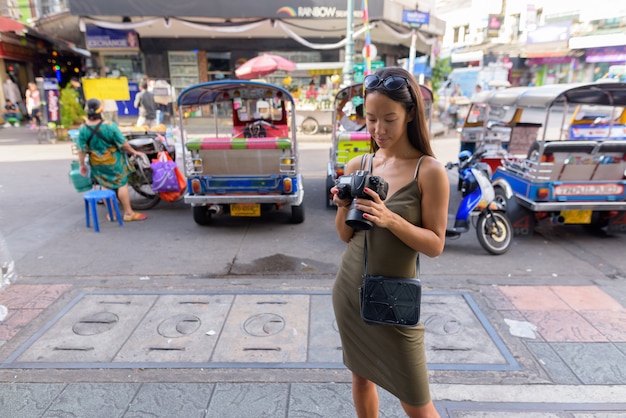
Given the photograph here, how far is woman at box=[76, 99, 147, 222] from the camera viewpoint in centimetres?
604

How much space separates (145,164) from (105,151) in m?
0.92

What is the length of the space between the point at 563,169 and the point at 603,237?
1.26m

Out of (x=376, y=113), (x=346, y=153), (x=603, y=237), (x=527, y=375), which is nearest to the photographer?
(x=376, y=113)

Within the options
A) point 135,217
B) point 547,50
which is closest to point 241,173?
point 135,217

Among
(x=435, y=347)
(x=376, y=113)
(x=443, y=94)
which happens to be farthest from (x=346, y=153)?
(x=443, y=94)

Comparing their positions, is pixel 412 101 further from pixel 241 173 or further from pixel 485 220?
pixel 241 173

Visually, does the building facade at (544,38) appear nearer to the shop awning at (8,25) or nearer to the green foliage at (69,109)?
the green foliage at (69,109)

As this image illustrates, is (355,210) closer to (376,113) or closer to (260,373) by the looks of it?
(376,113)

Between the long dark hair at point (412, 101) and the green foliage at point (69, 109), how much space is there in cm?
1510

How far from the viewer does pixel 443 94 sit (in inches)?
823

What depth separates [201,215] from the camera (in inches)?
251

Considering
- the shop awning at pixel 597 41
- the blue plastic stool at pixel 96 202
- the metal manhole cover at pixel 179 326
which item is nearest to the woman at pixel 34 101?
the blue plastic stool at pixel 96 202

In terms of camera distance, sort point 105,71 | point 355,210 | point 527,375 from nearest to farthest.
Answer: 1. point 355,210
2. point 527,375
3. point 105,71

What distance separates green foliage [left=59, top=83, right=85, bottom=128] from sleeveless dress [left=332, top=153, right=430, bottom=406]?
15.0 metres
